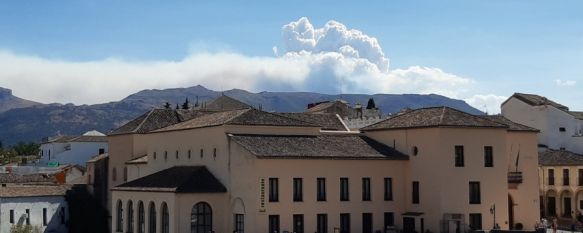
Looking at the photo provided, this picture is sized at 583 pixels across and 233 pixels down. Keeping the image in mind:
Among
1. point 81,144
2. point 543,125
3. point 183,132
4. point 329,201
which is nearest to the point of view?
point 329,201

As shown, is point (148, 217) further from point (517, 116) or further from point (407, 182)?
point (517, 116)

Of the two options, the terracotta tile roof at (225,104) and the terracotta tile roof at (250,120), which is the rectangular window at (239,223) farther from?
the terracotta tile roof at (225,104)

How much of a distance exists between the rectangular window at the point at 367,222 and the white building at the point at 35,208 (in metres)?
31.5

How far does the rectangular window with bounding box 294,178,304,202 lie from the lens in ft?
177

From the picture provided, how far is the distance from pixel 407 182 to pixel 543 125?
2851 cm

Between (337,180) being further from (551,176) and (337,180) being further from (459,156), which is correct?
(551,176)

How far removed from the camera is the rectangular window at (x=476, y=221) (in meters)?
55.4

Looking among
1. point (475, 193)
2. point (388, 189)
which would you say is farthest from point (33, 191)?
point (475, 193)

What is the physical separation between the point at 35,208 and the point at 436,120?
3679 centimetres

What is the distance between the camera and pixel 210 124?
58000 millimetres

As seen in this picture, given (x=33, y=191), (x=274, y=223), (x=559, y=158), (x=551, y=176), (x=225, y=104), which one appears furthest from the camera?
(x=225, y=104)

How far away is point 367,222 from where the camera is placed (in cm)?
5625

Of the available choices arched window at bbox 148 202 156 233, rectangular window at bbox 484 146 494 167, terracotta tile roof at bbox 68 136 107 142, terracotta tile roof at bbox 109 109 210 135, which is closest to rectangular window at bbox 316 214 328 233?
rectangular window at bbox 484 146 494 167

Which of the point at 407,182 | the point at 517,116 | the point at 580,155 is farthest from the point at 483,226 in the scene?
the point at 517,116
